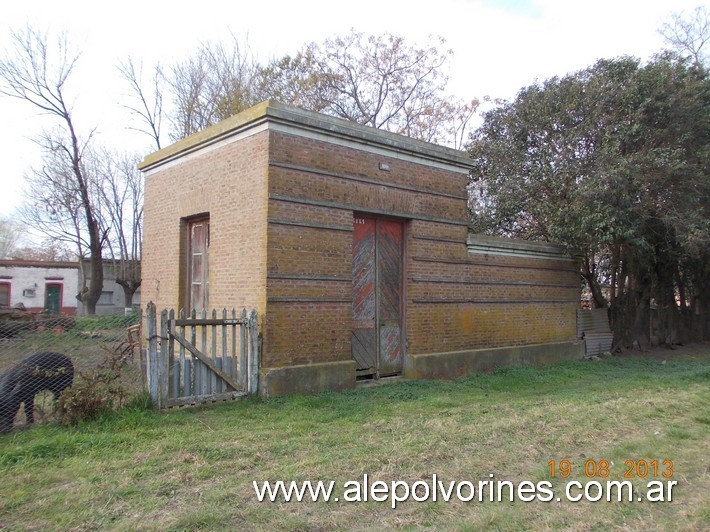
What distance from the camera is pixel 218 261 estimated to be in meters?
9.16

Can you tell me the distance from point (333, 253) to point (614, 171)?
269 inches

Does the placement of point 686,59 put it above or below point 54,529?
above

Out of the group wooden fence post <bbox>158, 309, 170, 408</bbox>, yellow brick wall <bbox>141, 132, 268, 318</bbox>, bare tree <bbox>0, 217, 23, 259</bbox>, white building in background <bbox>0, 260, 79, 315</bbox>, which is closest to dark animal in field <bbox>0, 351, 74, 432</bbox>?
wooden fence post <bbox>158, 309, 170, 408</bbox>

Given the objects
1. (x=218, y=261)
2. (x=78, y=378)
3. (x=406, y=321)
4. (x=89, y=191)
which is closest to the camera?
(x=78, y=378)

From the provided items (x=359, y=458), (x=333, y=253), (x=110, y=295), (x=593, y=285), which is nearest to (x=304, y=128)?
(x=333, y=253)

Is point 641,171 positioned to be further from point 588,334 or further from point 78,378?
point 78,378

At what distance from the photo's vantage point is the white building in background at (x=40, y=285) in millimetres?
33562

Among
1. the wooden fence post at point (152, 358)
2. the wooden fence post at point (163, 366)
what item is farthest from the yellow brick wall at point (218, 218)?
the wooden fence post at point (152, 358)

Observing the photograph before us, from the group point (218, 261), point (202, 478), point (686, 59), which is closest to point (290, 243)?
point (218, 261)

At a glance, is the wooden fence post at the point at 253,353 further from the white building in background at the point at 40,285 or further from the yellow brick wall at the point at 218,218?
the white building in background at the point at 40,285

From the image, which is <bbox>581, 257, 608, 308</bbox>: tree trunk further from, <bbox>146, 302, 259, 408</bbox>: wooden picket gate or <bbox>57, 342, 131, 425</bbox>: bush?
<bbox>57, 342, 131, 425</bbox>: bush

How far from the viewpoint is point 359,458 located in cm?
514

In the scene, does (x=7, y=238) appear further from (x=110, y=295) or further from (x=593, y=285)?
(x=593, y=285)

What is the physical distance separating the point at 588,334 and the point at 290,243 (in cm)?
917
